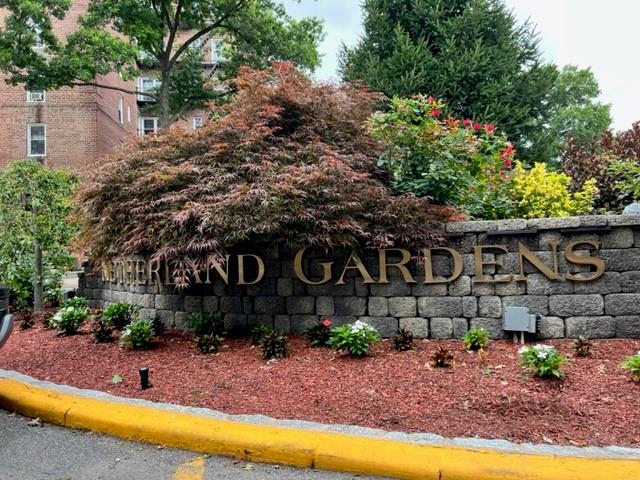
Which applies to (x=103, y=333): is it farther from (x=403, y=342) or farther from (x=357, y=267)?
(x=403, y=342)

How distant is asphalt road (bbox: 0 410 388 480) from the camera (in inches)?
118

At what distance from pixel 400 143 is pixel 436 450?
3.68 m

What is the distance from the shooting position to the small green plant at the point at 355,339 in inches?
188

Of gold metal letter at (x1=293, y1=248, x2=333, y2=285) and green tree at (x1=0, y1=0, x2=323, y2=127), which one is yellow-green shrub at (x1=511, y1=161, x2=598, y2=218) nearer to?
gold metal letter at (x1=293, y1=248, x2=333, y2=285)

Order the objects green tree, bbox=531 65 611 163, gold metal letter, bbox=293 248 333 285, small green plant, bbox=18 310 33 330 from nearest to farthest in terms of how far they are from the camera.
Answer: gold metal letter, bbox=293 248 333 285 < small green plant, bbox=18 310 33 330 < green tree, bbox=531 65 611 163

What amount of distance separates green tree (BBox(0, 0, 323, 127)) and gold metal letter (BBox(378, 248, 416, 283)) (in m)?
12.6

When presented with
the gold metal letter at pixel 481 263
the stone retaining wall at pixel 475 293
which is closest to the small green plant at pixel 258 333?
the stone retaining wall at pixel 475 293

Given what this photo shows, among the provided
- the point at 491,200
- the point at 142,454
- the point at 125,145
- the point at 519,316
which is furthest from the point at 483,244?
the point at 125,145

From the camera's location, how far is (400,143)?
5801 mm

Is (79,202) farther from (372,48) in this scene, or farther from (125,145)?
(372,48)

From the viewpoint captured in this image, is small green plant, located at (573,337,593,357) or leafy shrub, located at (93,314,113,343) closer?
small green plant, located at (573,337,593,357)

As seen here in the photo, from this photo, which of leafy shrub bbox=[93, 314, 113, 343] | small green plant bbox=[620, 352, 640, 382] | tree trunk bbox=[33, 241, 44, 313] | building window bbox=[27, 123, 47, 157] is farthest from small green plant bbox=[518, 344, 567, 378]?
building window bbox=[27, 123, 47, 157]

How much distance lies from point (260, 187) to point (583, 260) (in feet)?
11.0

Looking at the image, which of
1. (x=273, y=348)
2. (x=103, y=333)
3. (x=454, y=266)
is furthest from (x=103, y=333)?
(x=454, y=266)
